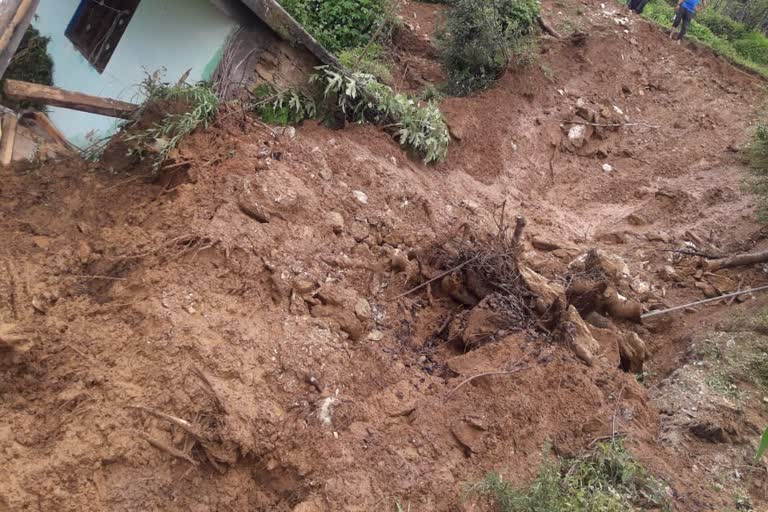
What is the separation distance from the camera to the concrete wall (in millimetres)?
5727

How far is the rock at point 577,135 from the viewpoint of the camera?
337 inches

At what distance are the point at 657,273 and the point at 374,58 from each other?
4.79 metres

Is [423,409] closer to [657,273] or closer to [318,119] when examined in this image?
[318,119]

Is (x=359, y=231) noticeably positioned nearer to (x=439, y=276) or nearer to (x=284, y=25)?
(x=439, y=276)

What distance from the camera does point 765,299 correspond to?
17.9ft

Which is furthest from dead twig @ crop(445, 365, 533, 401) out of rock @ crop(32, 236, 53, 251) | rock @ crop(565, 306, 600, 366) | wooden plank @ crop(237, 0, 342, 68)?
wooden plank @ crop(237, 0, 342, 68)

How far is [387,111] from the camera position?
20.3 ft

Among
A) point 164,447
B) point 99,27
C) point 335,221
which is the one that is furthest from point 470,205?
point 99,27

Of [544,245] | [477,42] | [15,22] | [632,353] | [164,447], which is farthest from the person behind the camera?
[477,42]

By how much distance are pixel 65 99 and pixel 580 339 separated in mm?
4483

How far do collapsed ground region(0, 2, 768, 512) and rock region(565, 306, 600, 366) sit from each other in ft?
0.32

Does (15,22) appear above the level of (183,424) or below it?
above

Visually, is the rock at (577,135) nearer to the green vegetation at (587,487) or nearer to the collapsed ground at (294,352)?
the collapsed ground at (294,352)

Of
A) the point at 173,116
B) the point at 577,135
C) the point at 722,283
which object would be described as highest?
the point at 577,135
